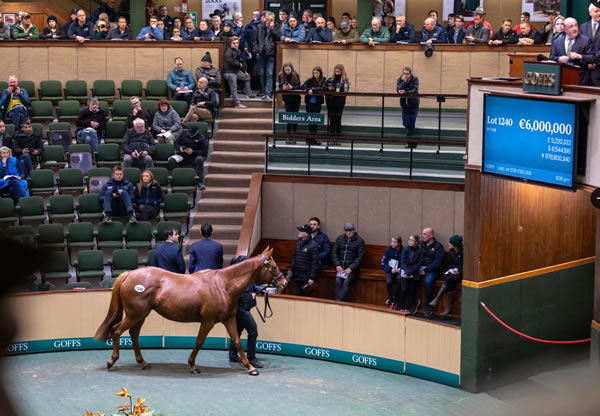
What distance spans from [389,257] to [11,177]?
640cm

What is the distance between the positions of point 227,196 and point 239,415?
721 centimetres

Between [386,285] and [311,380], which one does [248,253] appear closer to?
[386,285]

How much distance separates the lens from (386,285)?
15.2 meters

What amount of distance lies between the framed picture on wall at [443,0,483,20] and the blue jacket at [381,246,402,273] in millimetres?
10698

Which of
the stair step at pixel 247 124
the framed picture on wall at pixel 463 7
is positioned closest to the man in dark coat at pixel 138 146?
the stair step at pixel 247 124

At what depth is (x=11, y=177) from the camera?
623 inches

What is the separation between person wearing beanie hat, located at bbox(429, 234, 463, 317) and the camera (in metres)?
14.2

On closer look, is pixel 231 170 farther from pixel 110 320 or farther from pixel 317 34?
pixel 110 320

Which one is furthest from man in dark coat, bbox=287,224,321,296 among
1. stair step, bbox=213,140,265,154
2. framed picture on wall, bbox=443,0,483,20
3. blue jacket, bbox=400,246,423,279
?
framed picture on wall, bbox=443,0,483,20

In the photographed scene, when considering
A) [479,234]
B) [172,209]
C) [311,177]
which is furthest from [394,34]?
[479,234]

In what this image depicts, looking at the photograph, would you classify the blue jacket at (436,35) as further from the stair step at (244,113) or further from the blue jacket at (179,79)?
the blue jacket at (179,79)

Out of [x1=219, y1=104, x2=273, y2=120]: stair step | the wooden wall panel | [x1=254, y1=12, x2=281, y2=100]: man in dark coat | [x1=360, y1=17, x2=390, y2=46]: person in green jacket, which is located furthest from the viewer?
[x1=360, y1=17, x2=390, y2=46]: person in green jacket

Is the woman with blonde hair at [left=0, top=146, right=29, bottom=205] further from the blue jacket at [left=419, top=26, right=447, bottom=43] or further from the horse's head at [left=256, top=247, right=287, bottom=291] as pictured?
the blue jacket at [left=419, top=26, right=447, bottom=43]

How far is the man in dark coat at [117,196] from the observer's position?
1580 centimetres
